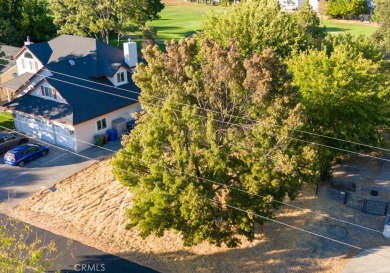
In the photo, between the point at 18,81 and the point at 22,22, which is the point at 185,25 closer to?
the point at 22,22

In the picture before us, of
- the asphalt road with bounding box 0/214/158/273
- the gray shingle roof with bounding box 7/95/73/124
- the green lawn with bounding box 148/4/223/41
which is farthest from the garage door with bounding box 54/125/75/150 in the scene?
the green lawn with bounding box 148/4/223/41

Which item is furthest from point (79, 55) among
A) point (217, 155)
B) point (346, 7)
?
point (346, 7)

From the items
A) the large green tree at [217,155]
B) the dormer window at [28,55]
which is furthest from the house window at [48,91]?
the large green tree at [217,155]

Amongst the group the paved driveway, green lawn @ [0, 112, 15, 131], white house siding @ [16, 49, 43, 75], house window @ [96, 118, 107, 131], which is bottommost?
the paved driveway

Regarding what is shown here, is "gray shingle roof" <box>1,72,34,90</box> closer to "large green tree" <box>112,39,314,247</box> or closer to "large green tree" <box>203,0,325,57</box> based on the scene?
"large green tree" <box>203,0,325,57</box>

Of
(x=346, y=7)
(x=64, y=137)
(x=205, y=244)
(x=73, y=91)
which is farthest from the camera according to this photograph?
(x=346, y=7)

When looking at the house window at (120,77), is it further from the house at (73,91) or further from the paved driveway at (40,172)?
the paved driveway at (40,172)
